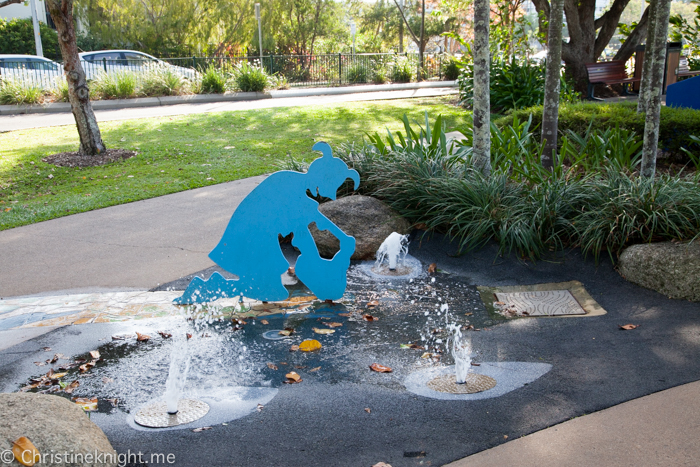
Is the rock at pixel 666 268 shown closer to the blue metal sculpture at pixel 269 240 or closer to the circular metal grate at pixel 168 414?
the blue metal sculpture at pixel 269 240

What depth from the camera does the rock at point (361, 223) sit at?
6.14 meters

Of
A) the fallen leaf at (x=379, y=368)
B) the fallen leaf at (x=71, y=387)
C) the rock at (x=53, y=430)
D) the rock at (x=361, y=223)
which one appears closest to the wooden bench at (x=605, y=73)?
the rock at (x=361, y=223)

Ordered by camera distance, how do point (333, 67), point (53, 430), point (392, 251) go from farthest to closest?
point (333, 67) → point (392, 251) → point (53, 430)

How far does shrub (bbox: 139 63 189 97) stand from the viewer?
57.4ft

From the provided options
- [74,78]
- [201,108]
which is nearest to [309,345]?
[74,78]

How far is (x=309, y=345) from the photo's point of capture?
13.8ft

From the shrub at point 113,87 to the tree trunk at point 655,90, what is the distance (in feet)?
47.3

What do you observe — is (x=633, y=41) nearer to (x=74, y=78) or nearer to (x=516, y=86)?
(x=516, y=86)

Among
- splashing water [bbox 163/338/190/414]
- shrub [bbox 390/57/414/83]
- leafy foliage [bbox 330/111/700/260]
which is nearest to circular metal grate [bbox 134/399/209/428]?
splashing water [bbox 163/338/190/414]

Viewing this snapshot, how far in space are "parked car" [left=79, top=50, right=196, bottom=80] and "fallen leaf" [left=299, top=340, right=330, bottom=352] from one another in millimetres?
15869

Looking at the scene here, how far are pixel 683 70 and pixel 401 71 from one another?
10252 mm

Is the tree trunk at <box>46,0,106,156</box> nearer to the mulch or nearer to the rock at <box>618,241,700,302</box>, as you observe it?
the mulch

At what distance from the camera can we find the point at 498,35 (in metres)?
15.9

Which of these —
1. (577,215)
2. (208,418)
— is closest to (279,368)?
(208,418)
